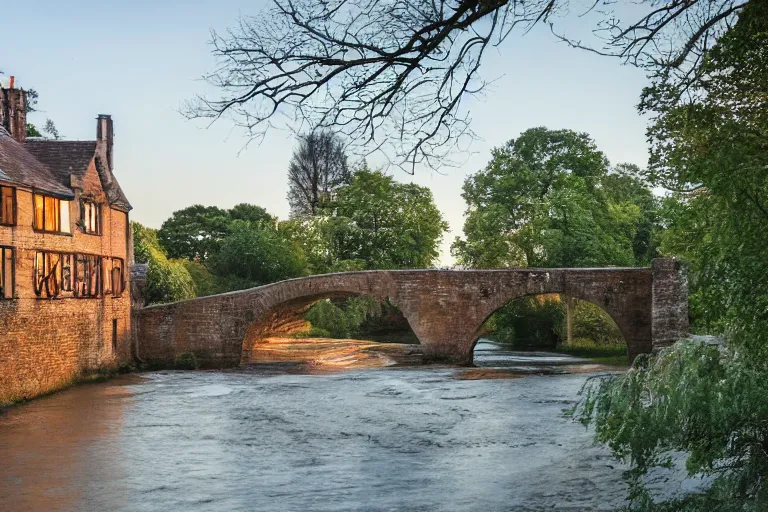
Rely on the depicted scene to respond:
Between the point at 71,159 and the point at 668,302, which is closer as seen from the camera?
the point at 71,159

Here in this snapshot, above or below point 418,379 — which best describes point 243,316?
above

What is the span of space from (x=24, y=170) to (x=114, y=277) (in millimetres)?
5253

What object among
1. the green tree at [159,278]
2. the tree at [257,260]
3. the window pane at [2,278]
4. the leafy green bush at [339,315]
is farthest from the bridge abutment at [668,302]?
the tree at [257,260]

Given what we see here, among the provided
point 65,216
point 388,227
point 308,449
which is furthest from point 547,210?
point 308,449

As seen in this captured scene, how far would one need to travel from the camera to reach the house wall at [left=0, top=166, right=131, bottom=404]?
69.2 feet

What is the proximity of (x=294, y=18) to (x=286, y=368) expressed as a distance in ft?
79.3

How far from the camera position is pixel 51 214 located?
75.7 ft

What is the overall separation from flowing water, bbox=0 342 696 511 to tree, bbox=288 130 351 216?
31.0 metres

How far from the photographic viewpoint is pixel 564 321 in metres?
38.0

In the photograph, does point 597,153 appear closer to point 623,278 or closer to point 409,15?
point 623,278

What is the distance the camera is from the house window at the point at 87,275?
24.1 meters

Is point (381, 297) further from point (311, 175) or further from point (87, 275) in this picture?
point (311, 175)

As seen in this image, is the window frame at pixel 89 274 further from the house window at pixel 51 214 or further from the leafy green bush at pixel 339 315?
the leafy green bush at pixel 339 315

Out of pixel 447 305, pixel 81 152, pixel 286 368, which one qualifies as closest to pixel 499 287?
pixel 447 305
